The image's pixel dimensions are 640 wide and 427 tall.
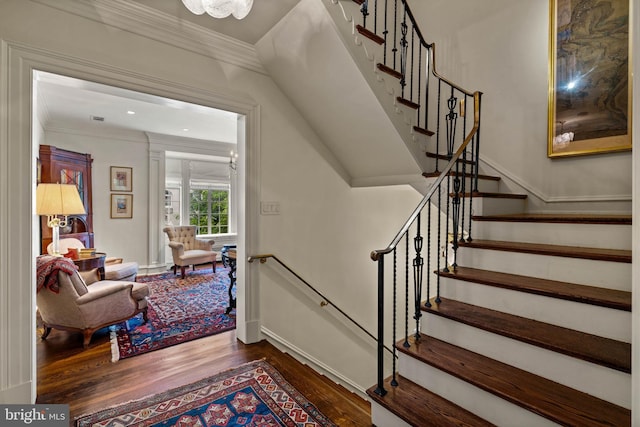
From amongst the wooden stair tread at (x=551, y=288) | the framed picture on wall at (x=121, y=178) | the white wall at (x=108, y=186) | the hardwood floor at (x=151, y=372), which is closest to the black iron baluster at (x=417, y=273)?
the wooden stair tread at (x=551, y=288)

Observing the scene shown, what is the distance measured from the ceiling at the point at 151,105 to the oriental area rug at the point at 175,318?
7.33 ft

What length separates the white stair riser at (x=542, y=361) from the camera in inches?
50.3

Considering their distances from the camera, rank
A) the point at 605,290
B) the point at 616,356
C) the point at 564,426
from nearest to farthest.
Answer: the point at 564,426, the point at 616,356, the point at 605,290

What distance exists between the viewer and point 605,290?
5.31 ft

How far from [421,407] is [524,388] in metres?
0.51

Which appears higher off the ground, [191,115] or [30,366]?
[191,115]

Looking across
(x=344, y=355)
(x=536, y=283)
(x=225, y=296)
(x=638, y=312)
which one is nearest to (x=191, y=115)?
(x=225, y=296)

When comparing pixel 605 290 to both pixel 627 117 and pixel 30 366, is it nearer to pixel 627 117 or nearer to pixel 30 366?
pixel 627 117

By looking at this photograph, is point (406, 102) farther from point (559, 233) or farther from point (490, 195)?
point (559, 233)

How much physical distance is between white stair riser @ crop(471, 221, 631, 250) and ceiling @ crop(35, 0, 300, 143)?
2382mm

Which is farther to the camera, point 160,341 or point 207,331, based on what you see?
point 207,331

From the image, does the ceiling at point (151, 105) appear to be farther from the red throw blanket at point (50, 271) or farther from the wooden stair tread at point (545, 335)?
the wooden stair tread at point (545, 335)

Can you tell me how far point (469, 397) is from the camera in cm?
152

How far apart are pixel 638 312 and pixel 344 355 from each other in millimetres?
3267
